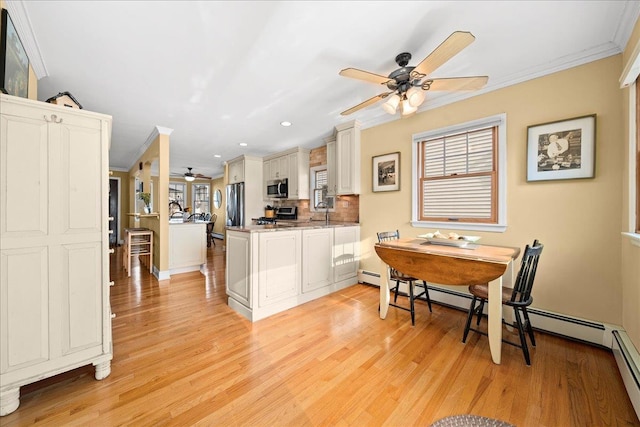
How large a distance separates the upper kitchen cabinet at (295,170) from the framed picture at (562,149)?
3.38 m

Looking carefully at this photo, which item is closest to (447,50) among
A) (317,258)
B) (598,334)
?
(317,258)

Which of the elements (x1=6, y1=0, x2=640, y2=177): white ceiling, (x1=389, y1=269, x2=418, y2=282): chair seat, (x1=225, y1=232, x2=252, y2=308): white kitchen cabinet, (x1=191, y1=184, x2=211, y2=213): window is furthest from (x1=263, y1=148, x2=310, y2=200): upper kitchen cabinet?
(x1=191, y1=184, x2=211, y2=213): window

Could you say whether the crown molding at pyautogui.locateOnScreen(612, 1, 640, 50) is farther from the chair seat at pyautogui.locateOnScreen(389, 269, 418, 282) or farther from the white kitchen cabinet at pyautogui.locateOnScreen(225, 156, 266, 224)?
the white kitchen cabinet at pyautogui.locateOnScreen(225, 156, 266, 224)

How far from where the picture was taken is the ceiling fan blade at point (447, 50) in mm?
1365

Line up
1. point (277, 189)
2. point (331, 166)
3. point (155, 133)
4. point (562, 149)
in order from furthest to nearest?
point (277, 189), point (331, 166), point (155, 133), point (562, 149)

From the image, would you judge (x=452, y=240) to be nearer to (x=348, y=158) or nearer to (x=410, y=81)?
(x=410, y=81)

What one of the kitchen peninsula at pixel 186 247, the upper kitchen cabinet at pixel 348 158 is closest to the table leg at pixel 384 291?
the upper kitchen cabinet at pixel 348 158

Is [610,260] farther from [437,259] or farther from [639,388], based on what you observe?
[437,259]

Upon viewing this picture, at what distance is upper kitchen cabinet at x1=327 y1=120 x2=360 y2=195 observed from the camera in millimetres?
3652

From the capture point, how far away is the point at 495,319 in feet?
5.92

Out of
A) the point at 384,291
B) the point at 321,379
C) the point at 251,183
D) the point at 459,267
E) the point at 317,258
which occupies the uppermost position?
the point at 251,183

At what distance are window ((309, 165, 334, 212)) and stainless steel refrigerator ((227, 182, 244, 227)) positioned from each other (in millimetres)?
1887

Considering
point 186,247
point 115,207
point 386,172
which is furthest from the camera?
point 115,207

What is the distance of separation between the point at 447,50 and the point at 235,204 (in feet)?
17.5
